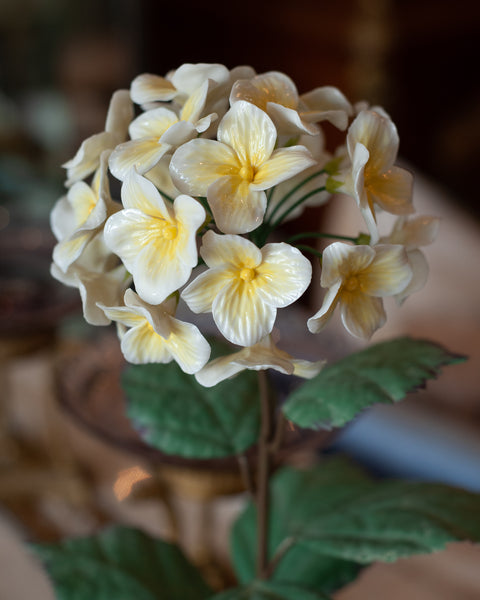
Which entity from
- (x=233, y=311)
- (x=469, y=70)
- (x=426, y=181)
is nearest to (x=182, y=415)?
(x=233, y=311)

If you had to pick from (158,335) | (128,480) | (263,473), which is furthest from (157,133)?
(128,480)

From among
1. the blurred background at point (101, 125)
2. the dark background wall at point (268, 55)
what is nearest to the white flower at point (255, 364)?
the blurred background at point (101, 125)

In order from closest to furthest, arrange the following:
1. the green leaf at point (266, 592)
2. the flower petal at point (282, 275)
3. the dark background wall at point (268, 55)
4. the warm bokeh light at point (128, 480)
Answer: the flower petal at point (282, 275) → the green leaf at point (266, 592) → the warm bokeh light at point (128, 480) → the dark background wall at point (268, 55)

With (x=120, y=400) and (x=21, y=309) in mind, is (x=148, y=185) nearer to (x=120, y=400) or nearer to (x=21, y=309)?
(x=120, y=400)

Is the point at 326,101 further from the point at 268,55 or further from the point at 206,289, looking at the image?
the point at 268,55

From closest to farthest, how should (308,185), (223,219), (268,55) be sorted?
1. (223,219)
2. (308,185)
3. (268,55)

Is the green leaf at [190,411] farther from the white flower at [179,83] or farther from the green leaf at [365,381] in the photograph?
the white flower at [179,83]
